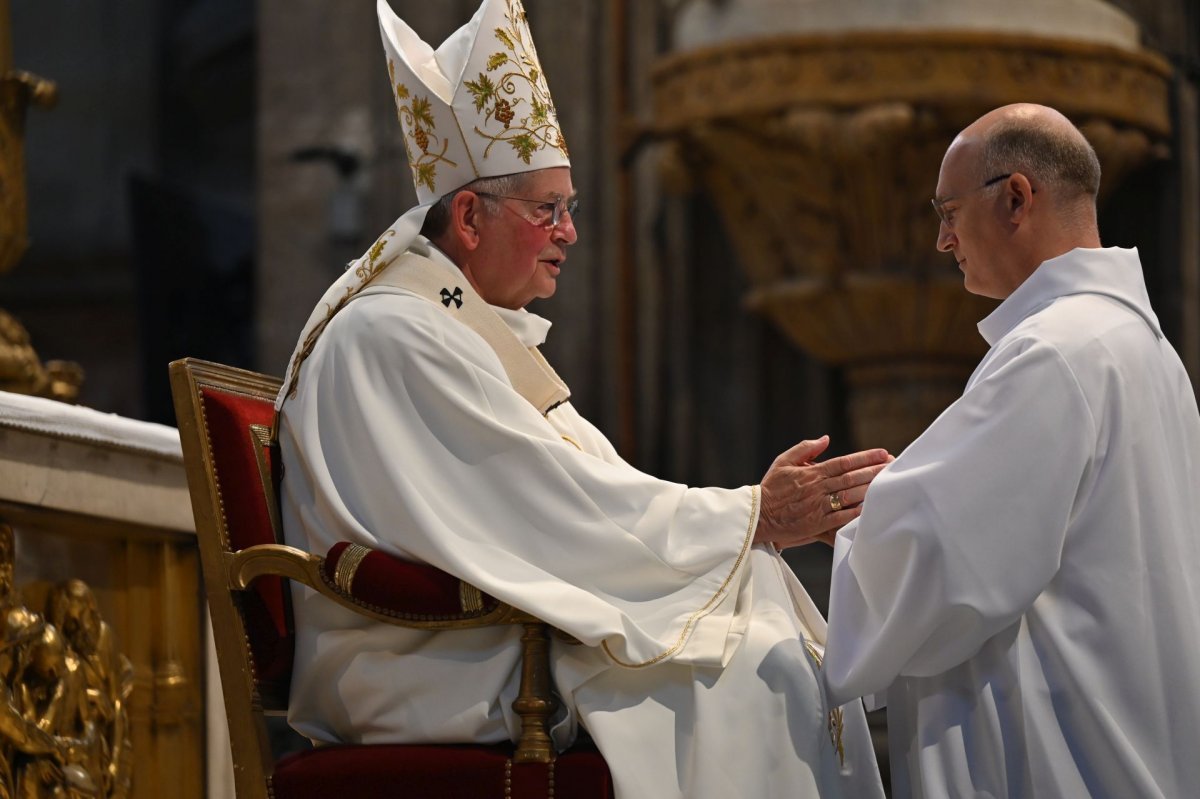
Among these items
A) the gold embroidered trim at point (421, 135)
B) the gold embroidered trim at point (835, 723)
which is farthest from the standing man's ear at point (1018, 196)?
the gold embroidered trim at point (421, 135)

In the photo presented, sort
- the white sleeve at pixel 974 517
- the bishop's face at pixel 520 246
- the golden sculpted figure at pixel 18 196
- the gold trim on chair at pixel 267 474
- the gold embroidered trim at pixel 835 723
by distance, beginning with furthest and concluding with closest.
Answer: the golden sculpted figure at pixel 18 196, the bishop's face at pixel 520 246, the gold trim on chair at pixel 267 474, the gold embroidered trim at pixel 835 723, the white sleeve at pixel 974 517

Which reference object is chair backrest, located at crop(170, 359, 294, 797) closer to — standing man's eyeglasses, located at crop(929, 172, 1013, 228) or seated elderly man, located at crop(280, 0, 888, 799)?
seated elderly man, located at crop(280, 0, 888, 799)

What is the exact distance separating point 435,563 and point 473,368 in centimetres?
38

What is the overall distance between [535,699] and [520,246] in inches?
37.2

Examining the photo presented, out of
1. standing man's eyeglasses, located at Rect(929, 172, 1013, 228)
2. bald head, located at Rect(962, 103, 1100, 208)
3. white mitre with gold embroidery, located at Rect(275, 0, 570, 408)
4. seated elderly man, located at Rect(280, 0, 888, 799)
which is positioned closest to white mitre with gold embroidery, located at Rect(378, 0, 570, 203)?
white mitre with gold embroidery, located at Rect(275, 0, 570, 408)

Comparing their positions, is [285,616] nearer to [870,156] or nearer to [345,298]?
[345,298]

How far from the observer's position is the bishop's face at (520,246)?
3611 mm

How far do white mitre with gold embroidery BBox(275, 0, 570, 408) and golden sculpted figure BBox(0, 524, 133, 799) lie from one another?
2.39 feet

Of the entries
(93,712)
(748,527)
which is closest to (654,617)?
(748,527)

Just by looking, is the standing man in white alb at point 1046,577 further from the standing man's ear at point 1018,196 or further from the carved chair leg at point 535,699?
the carved chair leg at point 535,699

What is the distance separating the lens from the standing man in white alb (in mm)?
3029

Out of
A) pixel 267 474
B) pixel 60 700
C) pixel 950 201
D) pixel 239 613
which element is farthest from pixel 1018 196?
pixel 60 700

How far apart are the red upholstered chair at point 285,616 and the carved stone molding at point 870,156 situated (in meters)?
3.21

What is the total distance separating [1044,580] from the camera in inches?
119
